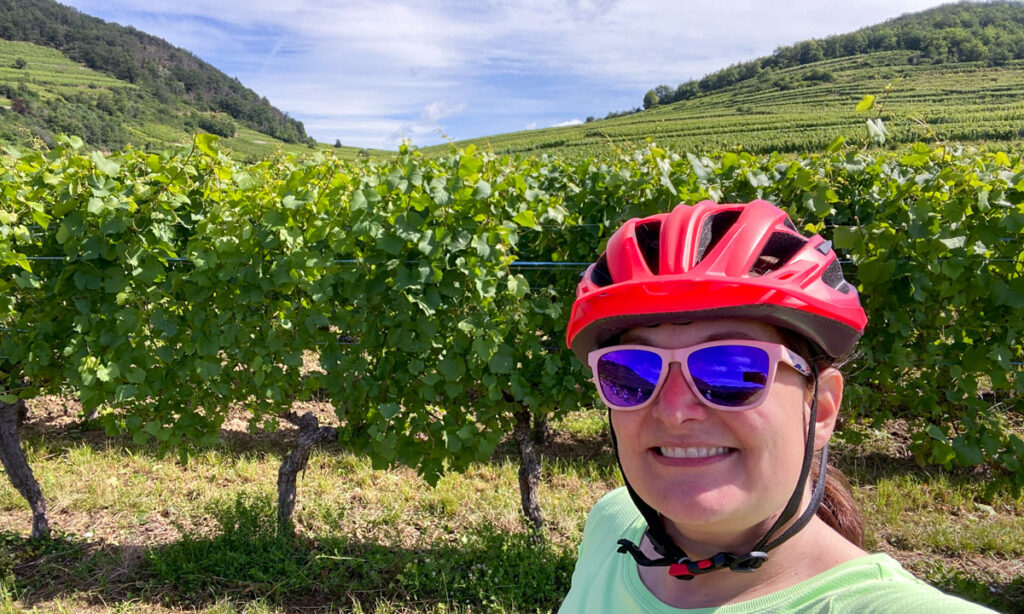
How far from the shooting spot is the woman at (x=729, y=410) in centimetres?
107

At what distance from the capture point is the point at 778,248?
127cm

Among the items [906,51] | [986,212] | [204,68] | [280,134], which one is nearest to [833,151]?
[986,212]

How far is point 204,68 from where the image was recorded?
467ft

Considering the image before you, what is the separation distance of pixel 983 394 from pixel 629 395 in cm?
662

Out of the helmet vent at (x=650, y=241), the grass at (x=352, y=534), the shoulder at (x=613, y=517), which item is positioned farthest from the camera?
the grass at (x=352, y=534)

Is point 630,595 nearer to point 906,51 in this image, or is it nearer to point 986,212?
point 986,212

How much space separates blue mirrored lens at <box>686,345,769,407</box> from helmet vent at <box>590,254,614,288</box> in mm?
354

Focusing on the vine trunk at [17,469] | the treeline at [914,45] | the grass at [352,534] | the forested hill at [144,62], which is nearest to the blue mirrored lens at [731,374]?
the grass at [352,534]

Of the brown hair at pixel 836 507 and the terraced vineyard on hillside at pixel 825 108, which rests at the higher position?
the terraced vineyard on hillside at pixel 825 108

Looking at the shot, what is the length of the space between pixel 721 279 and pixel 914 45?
10518cm

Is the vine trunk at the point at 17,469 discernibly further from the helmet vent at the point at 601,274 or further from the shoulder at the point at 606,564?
the helmet vent at the point at 601,274

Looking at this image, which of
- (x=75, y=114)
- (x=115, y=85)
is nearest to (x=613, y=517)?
(x=75, y=114)

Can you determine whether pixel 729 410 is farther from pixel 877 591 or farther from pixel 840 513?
pixel 840 513

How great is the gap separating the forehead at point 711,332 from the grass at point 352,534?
2.94 m
